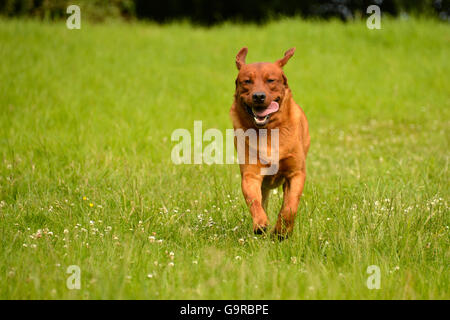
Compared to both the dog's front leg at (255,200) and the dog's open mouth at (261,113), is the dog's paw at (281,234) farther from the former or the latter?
the dog's open mouth at (261,113)

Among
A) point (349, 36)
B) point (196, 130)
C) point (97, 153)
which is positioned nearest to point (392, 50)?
point (349, 36)

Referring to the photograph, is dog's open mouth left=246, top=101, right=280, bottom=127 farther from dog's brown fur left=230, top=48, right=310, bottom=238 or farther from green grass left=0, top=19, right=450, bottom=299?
green grass left=0, top=19, right=450, bottom=299

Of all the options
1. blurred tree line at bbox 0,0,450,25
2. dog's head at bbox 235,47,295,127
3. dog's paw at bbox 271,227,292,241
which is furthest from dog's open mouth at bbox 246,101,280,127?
Answer: blurred tree line at bbox 0,0,450,25

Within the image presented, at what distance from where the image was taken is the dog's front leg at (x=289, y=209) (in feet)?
12.7

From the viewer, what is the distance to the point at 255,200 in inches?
151

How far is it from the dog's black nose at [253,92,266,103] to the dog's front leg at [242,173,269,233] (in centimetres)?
55

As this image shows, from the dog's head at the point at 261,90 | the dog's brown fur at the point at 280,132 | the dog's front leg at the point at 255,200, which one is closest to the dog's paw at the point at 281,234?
the dog's brown fur at the point at 280,132

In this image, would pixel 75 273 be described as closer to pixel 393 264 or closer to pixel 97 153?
pixel 393 264

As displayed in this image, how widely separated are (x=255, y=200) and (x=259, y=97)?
72cm

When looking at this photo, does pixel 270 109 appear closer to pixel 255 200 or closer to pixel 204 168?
pixel 255 200

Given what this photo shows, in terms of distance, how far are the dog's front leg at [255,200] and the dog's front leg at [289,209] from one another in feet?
0.52

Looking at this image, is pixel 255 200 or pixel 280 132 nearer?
pixel 255 200

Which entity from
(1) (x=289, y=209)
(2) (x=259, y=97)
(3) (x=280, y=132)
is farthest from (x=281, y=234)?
(2) (x=259, y=97)

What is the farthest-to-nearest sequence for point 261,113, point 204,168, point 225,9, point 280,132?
point 225,9
point 204,168
point 280,132
point 261,113
